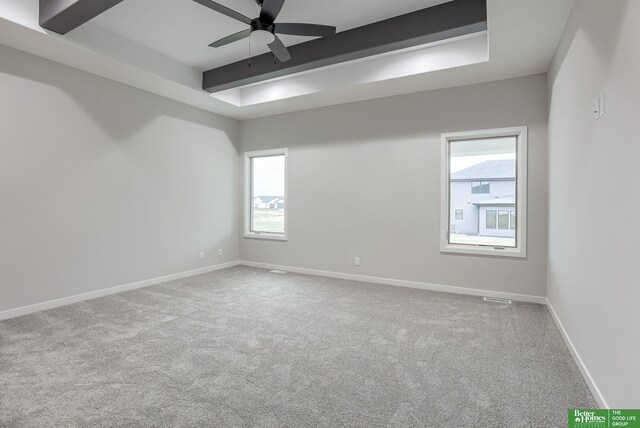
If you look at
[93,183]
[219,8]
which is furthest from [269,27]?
[93,183]

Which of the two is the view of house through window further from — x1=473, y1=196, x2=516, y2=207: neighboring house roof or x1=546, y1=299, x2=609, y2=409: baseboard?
x1=546, y1=299, x2=609, y2=409: baseboard

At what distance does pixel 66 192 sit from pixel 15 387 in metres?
2.50

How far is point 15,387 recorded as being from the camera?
2.12m

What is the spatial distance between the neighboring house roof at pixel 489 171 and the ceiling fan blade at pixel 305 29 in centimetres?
269

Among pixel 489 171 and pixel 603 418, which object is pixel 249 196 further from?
pixel 603 418

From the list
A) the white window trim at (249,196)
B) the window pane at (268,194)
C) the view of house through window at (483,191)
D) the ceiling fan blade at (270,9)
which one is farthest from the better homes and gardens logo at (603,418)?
the window pane at (268,194)

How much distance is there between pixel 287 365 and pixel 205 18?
3.56 metres

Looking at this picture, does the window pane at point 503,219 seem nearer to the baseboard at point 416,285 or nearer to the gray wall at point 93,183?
the baseboard at point 416,285

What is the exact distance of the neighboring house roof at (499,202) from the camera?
4.21 m

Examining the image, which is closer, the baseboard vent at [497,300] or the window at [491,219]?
the baseboard vent at [497,300]

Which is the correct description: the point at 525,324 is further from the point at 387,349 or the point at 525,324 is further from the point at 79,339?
the point at 79,339

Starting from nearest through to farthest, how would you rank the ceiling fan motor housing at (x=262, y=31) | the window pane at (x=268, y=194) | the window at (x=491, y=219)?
the ceiling fan motor housing at (x=262, y=31), the window at (x=491, y=219), the window pane at (x=268, y=194)

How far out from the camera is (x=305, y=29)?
297 centimetres

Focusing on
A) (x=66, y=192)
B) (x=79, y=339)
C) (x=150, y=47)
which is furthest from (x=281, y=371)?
(x=150, y=47)
